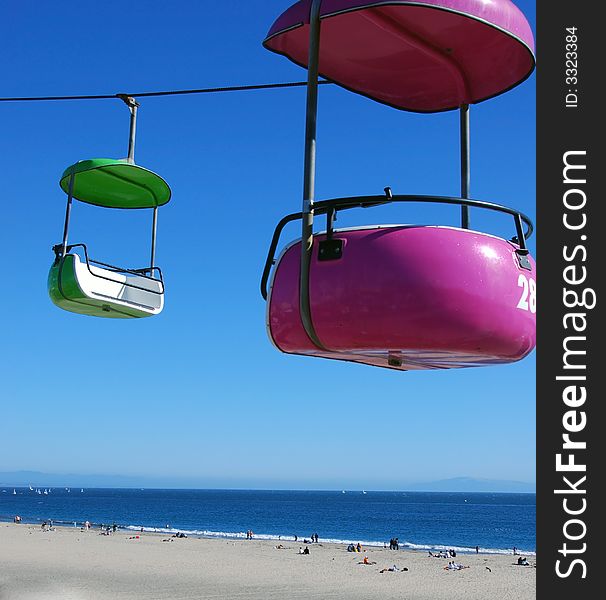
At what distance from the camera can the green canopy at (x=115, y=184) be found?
30.6 feet

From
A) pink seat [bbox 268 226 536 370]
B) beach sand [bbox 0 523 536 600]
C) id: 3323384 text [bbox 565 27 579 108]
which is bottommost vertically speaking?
beach sand [bbox 0 523 536 600]

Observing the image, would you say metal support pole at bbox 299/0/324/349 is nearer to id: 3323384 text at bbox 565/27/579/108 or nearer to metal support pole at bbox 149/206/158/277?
id: 3323384 text at bbox 565/27/579/108

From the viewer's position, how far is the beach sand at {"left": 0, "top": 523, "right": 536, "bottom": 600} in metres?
33.2

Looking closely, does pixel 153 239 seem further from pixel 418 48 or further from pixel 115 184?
pixel 418 48

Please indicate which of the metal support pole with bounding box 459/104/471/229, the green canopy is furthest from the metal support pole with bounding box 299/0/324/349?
the green canopy

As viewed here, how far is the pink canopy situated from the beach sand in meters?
28.0

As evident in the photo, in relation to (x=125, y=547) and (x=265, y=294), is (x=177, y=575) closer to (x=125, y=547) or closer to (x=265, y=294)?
(x=125, y=547)

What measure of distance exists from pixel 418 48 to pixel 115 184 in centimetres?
591

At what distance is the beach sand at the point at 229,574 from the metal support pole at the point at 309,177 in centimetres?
2863

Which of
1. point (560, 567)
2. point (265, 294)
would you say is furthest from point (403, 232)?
point (560, 567)

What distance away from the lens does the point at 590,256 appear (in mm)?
3674

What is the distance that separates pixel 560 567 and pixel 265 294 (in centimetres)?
187

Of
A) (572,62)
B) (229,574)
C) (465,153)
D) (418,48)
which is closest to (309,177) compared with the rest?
(572,62)

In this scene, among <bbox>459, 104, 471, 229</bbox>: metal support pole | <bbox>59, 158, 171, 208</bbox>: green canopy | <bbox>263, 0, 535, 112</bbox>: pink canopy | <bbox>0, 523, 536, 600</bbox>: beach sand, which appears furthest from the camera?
<bbox>0, 523, 536, 600</bbox>: beach sand
